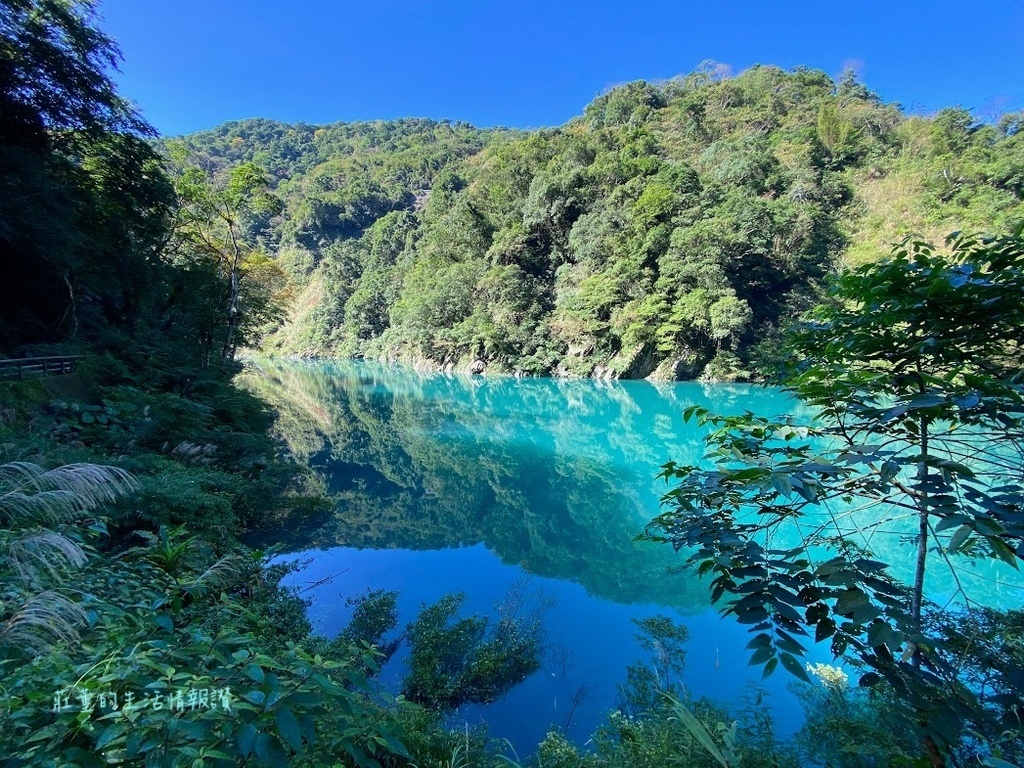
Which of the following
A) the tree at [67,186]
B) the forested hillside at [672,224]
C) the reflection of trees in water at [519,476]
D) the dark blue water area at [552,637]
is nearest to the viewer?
the dark blue water area at [552,637]

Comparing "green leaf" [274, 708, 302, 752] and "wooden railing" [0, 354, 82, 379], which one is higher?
"green leaf" [274, 708, 302, 752]

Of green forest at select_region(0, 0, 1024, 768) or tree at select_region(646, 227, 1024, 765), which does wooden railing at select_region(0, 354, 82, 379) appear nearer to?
green forest at select_region(0, 0, 1024, 768)

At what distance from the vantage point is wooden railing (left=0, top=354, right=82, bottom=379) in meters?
7.68

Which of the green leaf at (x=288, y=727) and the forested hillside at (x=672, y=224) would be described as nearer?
the green leaf at (x=288, y=727)

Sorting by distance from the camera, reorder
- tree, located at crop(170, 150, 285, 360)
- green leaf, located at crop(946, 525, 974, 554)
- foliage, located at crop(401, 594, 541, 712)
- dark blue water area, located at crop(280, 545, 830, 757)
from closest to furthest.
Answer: green leaf, located at crop(946, 525, 974, 554) → dark blue water area, located at crop(280, 545, 830, 757) → foliage, located at crop(401, 594, 541, 712) → tree, located at crop(170, 150, 285, 360)

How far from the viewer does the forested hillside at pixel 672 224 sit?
2925 centimetres

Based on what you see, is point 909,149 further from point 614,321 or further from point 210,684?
point 210,684

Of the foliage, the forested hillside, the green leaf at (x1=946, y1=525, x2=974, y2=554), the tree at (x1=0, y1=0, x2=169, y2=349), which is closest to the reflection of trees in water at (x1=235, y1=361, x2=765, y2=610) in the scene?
the foliage

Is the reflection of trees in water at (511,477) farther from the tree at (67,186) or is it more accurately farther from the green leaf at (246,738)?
the tree at (67,186)

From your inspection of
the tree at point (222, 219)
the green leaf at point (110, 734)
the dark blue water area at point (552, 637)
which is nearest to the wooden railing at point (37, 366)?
the dark blue water area at point (552, 637)

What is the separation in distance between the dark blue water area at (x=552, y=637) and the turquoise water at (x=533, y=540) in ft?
0.06

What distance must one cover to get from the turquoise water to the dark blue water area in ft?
0.06

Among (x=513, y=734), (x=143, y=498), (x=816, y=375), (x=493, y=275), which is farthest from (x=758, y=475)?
(x=493, y=275)

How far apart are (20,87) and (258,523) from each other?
436 inches
